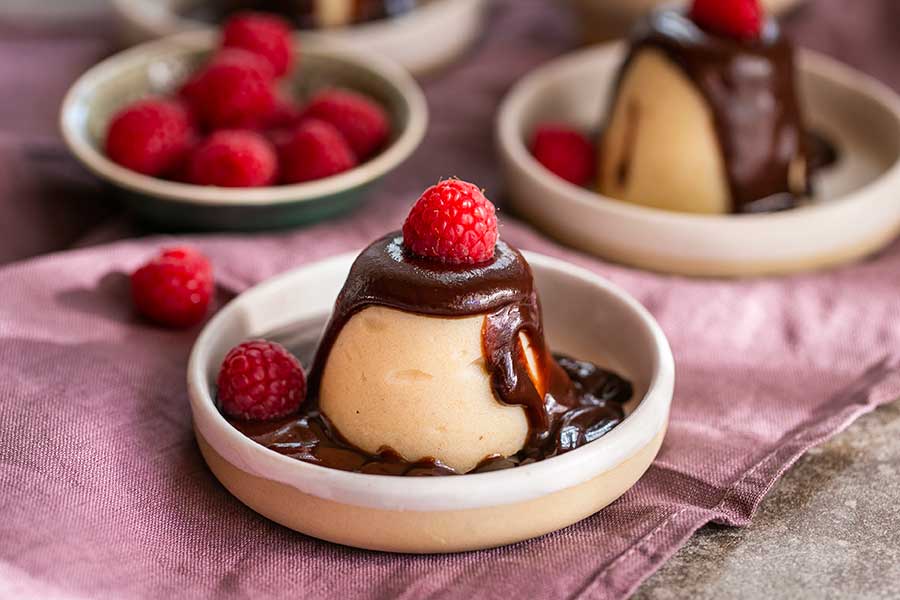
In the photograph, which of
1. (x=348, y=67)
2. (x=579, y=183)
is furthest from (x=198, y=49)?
(x=579, y=183)

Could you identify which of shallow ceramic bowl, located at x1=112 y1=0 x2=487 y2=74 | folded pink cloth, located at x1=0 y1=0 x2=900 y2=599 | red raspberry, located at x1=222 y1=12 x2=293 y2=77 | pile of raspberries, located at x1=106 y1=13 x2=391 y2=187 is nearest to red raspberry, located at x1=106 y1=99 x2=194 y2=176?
pile of raspberries, located at x1=106 y1=13 x2=391 y2=187

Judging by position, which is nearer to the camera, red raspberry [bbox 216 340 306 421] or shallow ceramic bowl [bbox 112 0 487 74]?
red raspberry [bbox 216 340 306 421]

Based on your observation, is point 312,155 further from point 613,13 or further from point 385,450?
point 613,13

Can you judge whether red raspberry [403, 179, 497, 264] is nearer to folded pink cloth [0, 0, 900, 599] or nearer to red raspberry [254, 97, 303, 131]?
folded pink cloth [0, 0, 900, 599]

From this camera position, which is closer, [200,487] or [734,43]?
[200,487]

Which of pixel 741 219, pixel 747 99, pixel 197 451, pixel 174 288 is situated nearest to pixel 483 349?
pixel 197 451

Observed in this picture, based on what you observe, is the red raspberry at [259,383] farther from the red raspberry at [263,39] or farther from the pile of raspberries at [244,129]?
the red raspberry at [263,39]

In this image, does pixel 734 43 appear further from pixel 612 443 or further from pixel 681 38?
pixel 612 443
